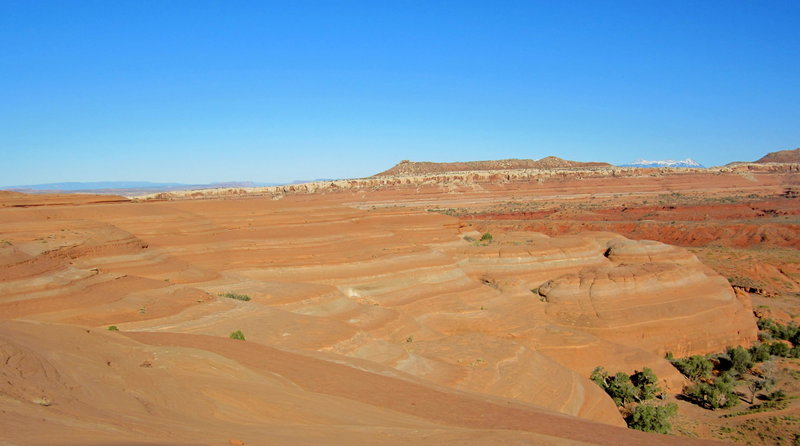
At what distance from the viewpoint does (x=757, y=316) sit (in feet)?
99.6

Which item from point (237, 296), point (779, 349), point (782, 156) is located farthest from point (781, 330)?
point (782, 156)

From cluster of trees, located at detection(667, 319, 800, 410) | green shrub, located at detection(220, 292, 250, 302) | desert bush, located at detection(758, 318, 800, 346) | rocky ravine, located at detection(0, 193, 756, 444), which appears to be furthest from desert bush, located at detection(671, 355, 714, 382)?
green shrub, located at detection(220, 292, 250, 302)

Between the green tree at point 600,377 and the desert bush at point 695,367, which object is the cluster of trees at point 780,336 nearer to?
the desert bush at point 695,367

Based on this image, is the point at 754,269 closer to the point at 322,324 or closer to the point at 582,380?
the point at 582,380

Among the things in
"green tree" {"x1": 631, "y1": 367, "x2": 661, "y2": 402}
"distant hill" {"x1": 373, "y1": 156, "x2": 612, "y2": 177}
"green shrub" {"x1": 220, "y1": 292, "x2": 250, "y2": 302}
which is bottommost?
"green tree" {"x1": 631, "y1": 367, "x2": 661, "y2": 402}

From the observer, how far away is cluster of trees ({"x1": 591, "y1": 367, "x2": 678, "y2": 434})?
16391 millimetres

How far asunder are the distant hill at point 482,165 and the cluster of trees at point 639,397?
112833 mm

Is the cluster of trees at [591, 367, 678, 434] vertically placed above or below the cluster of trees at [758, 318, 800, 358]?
above

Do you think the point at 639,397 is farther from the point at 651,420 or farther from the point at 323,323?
the point at 323,323

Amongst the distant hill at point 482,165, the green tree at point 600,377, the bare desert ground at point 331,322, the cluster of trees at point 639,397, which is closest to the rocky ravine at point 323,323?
the bare desert ground at point 331,322

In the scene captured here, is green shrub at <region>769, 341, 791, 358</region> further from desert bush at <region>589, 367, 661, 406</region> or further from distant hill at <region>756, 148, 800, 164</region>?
distant hill at <region>756, 148, 800, 164</region>

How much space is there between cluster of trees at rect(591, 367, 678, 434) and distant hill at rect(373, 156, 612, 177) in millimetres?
112833

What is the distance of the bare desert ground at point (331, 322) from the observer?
26.2 feet

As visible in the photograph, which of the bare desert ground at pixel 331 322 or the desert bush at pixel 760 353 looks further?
the desert bush at pixel 760 353
